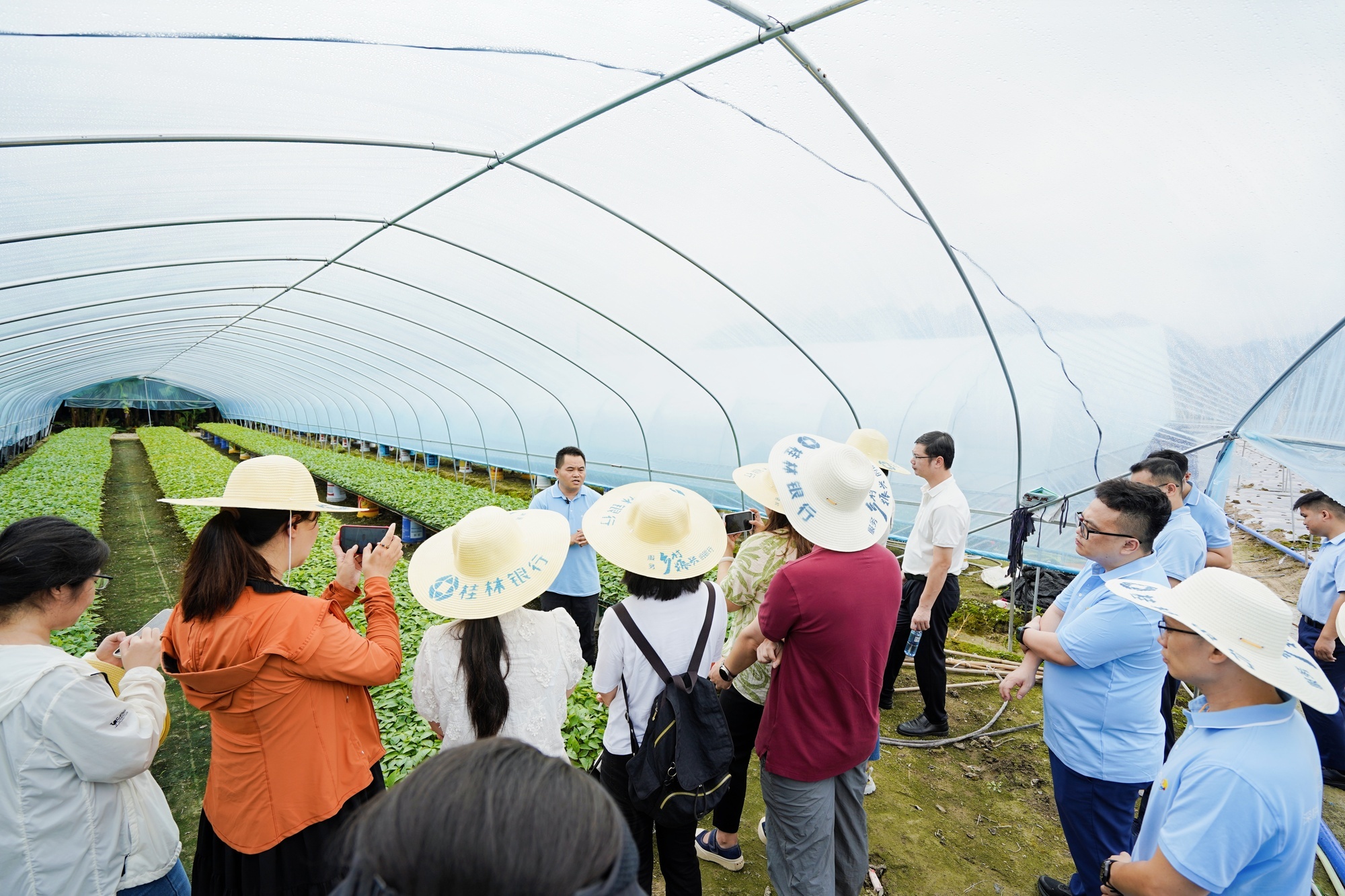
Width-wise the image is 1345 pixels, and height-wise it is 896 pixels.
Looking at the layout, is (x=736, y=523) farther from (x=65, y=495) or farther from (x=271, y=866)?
(x=65, y=495)

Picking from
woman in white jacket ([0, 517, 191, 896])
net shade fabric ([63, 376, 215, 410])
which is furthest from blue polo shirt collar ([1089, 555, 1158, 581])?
net shade fabric ([63, 376, 215, 410])

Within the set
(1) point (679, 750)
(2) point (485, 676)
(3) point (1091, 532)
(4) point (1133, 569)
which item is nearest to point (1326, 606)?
(4) point (1133, 569)

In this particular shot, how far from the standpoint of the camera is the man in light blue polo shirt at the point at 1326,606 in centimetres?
413

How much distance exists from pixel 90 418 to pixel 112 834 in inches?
2584

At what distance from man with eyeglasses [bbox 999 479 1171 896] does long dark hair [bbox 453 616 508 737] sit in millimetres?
2356

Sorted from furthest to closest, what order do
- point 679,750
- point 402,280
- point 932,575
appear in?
point 402,280 → point 932,575 → point 679,750

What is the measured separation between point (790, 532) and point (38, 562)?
2709 mm

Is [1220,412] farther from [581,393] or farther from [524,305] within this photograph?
[581,393]

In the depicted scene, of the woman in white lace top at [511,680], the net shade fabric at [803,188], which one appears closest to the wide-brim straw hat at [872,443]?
the net shade fabric at [803,188]

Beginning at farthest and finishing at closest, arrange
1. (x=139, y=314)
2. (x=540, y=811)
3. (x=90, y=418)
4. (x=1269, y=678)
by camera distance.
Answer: (x=90, y=418)
(x=139, y=314)
(x=1269, y=678)
(x=540, y=811)

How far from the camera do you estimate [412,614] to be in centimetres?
543

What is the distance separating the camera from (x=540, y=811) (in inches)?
30.2

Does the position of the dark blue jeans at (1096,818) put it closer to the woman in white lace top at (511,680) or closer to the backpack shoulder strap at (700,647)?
the backpack shoulder strap at (700,647)

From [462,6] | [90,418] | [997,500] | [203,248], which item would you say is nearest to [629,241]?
[462,6]
